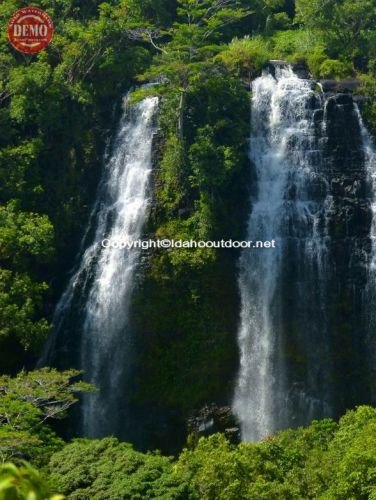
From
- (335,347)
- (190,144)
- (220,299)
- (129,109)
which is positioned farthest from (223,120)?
(335,347)

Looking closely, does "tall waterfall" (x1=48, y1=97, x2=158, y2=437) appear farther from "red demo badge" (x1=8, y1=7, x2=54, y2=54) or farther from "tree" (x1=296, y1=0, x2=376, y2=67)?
"tree" (x1=296, y1=0, x2=376, y2=67)

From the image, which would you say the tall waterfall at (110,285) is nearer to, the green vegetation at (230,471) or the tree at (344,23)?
the green vegetation at (230,471)

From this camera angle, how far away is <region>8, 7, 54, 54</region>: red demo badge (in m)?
27.8

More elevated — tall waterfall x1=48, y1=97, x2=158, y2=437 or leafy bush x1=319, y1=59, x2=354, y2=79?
leafy bush x1=319, y1=59, x2=354, y2=79

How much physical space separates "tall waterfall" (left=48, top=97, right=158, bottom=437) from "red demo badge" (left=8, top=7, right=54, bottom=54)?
5841 millimetres

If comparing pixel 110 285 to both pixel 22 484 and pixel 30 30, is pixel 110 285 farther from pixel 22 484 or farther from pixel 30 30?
pixel 22 484

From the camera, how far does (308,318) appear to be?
73.9ft

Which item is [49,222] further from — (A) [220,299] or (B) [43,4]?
(B) [43,4]

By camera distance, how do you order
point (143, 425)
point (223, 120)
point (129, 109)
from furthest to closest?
point (129, 109), point (223, 120), point (143, 425)

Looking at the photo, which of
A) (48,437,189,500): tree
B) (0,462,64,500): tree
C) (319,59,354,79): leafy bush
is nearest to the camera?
(0,462,64,500): tree

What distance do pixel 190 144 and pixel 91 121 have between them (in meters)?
5.01

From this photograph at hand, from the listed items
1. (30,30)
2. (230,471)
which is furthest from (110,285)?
(30,30)

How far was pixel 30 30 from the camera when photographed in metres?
28.4

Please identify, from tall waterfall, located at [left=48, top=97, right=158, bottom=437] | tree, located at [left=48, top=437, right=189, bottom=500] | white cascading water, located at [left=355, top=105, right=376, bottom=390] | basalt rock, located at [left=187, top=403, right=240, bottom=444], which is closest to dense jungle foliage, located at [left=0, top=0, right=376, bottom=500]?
tree, located at [left=48, top=437, right=189, bottom=500]
